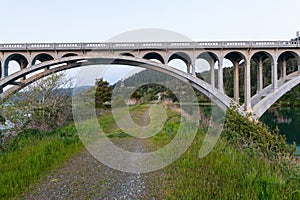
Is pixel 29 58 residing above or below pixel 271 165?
above

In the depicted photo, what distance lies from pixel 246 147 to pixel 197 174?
197cm

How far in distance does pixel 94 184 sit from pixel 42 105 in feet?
17.6

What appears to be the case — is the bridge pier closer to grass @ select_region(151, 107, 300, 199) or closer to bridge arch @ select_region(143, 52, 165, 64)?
bridge arch @ select_region(143, 52, 165, 64)

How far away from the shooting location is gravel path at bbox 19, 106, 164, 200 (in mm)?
3010

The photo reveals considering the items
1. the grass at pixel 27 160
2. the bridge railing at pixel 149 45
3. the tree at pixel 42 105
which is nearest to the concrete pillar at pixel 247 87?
the bridge railing at pixel 149 45

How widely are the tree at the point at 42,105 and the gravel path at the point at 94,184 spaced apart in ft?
10.4

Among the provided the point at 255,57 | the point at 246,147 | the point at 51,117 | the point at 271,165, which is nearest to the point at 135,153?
the point at 246,147

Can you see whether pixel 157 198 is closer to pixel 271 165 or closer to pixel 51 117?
pixel 271 165

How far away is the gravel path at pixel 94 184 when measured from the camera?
3.01 metres

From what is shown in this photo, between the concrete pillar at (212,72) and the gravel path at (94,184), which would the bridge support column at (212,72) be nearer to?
the concrete pillar at (212,72)

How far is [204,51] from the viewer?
15773 millimetres

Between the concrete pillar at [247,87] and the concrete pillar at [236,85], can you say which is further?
the concrete pillar at [236,85]

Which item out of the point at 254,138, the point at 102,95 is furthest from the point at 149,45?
the point at 254,138

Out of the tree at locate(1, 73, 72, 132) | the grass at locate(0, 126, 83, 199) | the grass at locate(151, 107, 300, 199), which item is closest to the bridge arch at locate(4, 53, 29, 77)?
the tree at locate(1, 73, 72, 132)
